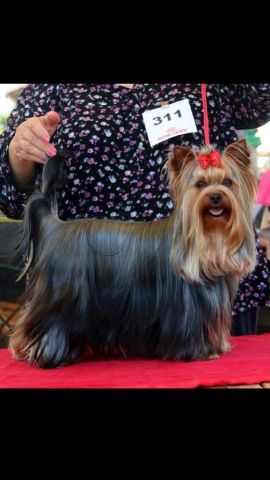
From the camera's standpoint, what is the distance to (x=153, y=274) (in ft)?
6.39

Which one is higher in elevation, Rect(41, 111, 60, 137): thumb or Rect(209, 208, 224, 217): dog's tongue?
Rect(41, 111, 60, 137): thumb

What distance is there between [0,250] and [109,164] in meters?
0.92

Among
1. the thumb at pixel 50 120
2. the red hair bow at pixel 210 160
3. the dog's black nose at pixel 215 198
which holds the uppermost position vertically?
the thumb at pixel 50 120

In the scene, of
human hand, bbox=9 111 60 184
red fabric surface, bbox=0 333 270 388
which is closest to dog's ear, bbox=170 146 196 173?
human hand, bbox=9 111 60 184

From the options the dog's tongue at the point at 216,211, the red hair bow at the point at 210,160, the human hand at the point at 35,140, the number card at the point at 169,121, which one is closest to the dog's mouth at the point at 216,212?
the dog's tongue at the point at 216,211

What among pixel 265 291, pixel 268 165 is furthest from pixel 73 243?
pixel 268 165

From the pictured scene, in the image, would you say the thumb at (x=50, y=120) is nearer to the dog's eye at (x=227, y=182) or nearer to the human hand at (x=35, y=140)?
the human hand at (x=35, y=140)

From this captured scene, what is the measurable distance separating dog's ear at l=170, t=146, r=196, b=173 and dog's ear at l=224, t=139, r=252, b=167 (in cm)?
12

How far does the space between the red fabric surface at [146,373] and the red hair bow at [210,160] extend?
0.65m

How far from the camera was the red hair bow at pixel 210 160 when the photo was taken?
1.90m

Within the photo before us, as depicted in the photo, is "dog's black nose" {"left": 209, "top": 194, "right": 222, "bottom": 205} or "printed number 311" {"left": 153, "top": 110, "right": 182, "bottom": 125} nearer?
"dog's black nose" {"left": 209, "top": 194, "right": 222, "bottom": 205}

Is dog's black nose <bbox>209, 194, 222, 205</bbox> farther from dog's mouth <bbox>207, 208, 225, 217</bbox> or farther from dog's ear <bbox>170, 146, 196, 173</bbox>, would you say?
dog's ear <bbox>170, 146, 196, 173</bbox>

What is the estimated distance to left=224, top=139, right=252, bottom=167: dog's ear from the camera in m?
1.96

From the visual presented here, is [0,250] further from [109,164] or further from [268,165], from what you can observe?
[268,165]
